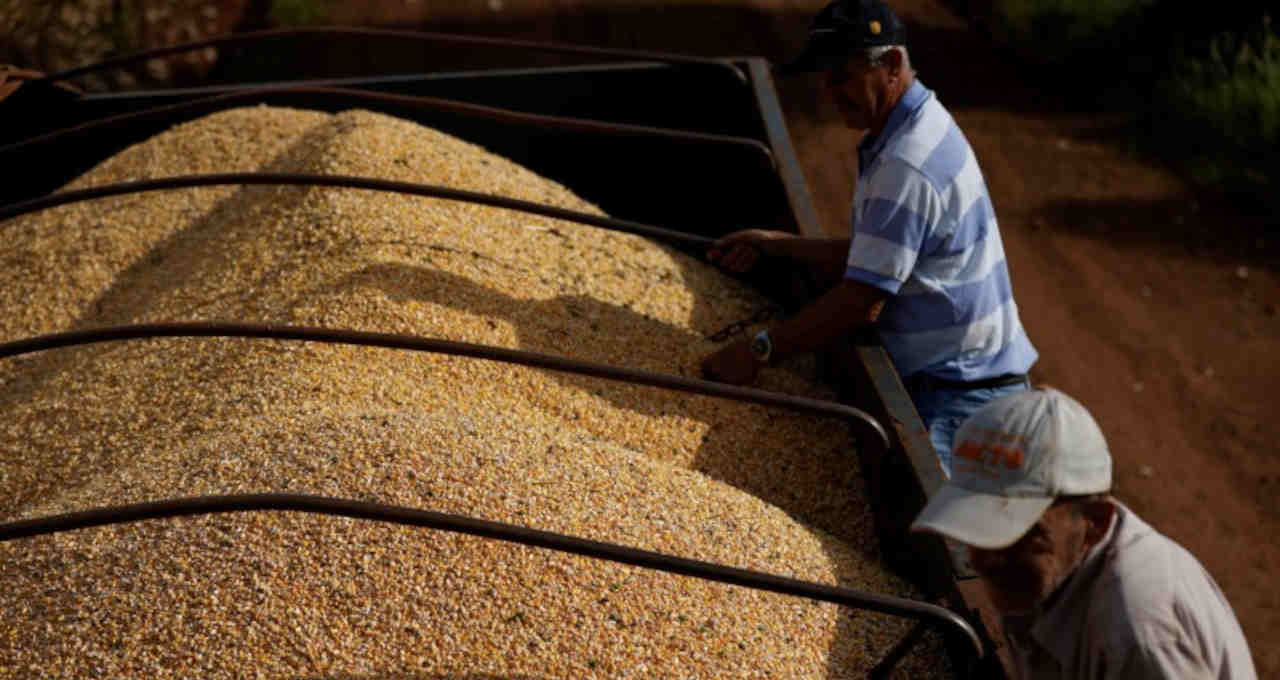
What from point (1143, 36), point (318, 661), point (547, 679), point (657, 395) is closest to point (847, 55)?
point (657, 395)

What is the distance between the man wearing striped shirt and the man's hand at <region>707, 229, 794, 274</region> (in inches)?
11.0

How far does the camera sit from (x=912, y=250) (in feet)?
9.70

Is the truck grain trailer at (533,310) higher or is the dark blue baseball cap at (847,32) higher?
the dark blue baseball cap at (847,32)

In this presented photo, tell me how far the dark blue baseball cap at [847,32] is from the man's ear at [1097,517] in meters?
1.43

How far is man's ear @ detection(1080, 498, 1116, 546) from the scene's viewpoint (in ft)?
6.29

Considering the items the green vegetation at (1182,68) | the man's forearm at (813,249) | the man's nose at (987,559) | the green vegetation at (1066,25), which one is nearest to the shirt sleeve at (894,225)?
the man's forearm at (813,249)

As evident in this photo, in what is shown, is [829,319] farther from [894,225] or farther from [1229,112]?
[1229,112]

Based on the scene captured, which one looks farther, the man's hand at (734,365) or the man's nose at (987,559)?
the man's hand at (734,365)

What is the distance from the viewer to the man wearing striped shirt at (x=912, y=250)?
295 cm

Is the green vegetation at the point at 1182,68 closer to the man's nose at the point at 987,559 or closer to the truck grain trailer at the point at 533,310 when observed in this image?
the truck grain trailer at the point at 533,310

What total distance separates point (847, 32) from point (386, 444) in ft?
4.96

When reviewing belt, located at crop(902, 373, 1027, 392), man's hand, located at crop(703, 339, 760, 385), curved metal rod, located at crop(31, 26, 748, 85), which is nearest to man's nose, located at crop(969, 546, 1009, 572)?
belt, located at crop(902, 373, 1027, 392)

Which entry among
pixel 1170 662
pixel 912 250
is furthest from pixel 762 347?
pixel 1170 662

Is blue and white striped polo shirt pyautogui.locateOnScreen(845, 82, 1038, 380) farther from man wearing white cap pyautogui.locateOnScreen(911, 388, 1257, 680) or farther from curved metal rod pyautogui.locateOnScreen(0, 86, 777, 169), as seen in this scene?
man wearing white cap pyautogui.locateOnScreen(911, 388, 1257, 680)
